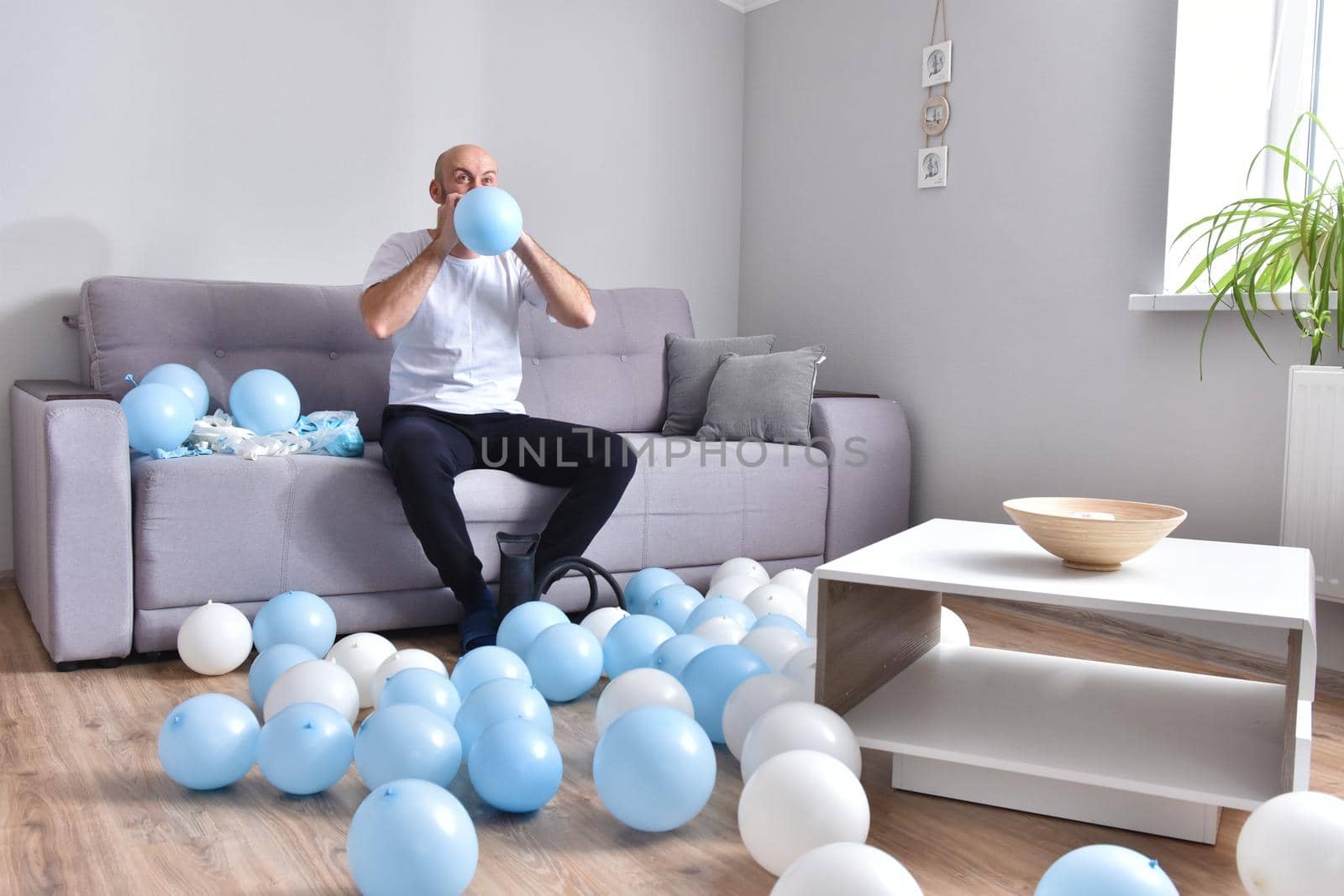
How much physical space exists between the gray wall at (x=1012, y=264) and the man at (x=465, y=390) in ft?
4.15

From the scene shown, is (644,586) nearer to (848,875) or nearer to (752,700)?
(752,700)

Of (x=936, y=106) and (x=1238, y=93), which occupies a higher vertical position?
(x=936, y=106)

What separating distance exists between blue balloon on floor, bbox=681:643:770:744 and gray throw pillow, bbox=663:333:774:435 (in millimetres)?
1664

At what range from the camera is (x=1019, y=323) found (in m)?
3.24

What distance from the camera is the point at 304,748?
5.01 feet

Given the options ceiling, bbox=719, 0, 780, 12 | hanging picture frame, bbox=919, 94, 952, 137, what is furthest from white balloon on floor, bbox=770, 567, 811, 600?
ceiling, bbox=719, 0, 780, 12

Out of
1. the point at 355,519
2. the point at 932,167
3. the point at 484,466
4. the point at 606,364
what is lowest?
the point at 355,519

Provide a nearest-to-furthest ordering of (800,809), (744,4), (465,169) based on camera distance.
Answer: (800,809)
(465,169)
(744,4)

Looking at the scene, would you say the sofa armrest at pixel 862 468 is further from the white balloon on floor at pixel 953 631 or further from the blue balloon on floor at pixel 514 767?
the blue balloon on floor at pixel 514 767

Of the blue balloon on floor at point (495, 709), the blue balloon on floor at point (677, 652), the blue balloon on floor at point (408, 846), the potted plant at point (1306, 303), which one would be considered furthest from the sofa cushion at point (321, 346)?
the blue balloon on floor at point (408, 846)

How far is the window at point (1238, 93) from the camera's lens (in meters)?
2.68

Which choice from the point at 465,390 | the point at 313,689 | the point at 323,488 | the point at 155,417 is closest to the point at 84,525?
the point at 155,417

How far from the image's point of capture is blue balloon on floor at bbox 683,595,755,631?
2178 millimetres

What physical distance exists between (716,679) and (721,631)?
0.96 feet
